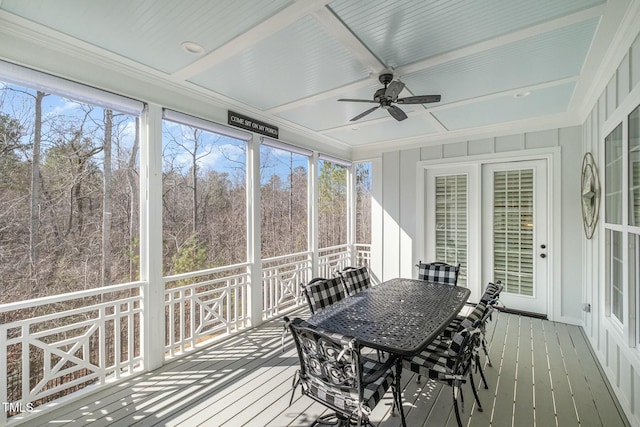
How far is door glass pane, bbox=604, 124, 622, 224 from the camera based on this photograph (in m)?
2.34

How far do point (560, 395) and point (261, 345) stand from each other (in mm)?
2756

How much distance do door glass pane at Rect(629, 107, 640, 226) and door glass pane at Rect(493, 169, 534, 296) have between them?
2.34 meters

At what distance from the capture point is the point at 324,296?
277cm

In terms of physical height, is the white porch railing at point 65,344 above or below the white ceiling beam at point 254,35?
below

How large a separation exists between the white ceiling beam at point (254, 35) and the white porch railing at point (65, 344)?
79.3 inches

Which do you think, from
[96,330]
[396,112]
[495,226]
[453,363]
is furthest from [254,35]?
[495,226]

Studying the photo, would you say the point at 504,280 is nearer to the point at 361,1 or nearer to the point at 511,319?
the point at 511,319

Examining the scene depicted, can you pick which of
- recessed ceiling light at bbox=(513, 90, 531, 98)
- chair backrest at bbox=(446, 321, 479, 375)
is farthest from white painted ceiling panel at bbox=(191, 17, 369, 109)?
chair backrest at bbox=(446, 321, 479, 375)

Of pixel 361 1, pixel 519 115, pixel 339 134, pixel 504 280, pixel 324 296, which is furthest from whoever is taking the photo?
pixel 339 134

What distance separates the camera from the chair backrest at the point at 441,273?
11.3 feet

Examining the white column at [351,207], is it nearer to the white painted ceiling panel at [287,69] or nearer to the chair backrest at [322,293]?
the white painted ceiling panel at [287,69]

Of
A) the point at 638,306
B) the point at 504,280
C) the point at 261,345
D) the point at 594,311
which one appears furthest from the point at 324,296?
the point at 504,280

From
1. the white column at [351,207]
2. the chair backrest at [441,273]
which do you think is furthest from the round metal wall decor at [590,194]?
the white column at [351,207]

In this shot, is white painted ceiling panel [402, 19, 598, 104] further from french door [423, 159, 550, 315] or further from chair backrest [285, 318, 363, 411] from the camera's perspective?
chair backrest [285, 318, 363, 411]
